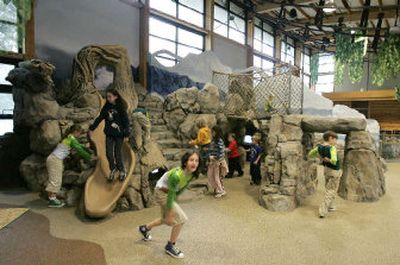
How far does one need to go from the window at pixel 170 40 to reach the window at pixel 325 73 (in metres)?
11.6

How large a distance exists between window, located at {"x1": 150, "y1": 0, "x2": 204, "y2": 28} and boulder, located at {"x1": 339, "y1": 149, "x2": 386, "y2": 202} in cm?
807

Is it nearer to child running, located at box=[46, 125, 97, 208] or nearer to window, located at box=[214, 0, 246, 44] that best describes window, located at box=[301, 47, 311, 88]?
window, located at box=[214, 0, 246, 44]

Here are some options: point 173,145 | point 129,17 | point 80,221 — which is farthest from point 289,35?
point 80,221

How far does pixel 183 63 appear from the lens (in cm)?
1084

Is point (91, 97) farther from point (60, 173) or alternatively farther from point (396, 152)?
point (396, 152)

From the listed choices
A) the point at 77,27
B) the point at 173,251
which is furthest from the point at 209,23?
the point at 173,251

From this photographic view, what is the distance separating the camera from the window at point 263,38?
627 inches

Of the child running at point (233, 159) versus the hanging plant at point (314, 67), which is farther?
the hanging plant at point (314, 67)

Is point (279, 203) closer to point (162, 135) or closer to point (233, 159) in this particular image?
point (233, 159)

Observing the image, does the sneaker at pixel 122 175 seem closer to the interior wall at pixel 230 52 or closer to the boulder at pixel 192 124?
the boulder at pixel 192 124

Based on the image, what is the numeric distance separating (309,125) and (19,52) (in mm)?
6816

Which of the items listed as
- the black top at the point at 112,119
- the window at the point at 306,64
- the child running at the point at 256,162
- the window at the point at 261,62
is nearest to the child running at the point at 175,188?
the black top at the point at 112,119

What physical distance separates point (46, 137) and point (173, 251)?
3.88m

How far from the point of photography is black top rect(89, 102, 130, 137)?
4879 millimetres
